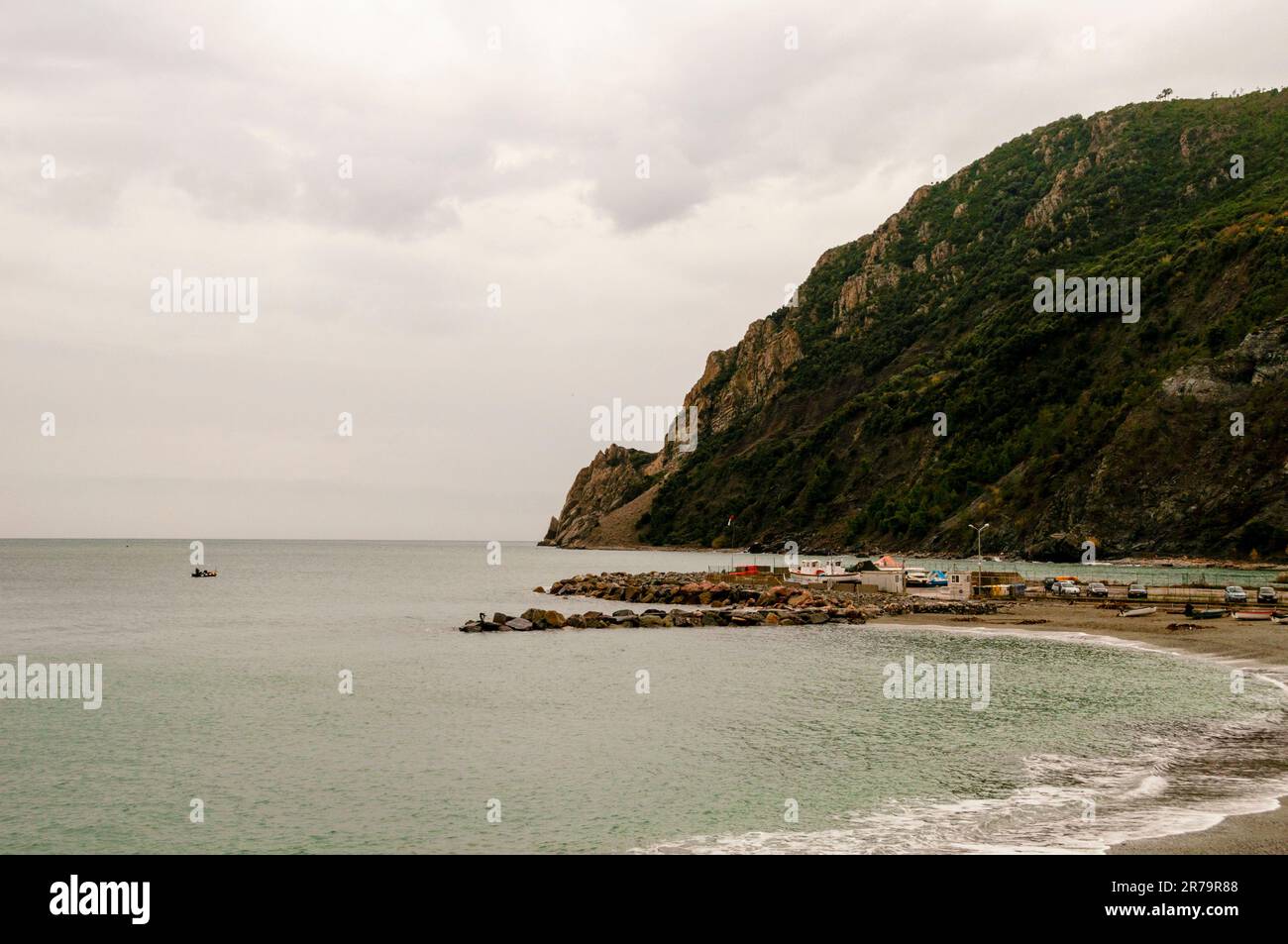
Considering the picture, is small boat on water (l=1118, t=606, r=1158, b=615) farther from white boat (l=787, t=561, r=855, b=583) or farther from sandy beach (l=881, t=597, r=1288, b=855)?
white boat (l=787, t=561, r=855, b=583)

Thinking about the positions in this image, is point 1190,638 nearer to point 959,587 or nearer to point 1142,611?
point 1142,611

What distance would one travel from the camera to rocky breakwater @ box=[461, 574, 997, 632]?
68562 mm

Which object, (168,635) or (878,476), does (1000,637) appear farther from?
(878,476)

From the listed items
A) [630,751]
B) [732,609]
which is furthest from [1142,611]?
[630,751]

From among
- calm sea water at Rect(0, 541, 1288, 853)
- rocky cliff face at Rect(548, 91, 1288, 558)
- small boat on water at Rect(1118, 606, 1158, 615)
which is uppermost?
rocky cliff face at Rect(548, 91, 1288, 558)

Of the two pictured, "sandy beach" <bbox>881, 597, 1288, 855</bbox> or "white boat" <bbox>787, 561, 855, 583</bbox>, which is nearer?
"sandy beach" <bbox>881, 597, 1288, 855</bbox>

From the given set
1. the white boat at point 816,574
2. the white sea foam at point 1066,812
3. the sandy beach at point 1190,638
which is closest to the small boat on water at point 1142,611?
the sandy beach at point 1190,638

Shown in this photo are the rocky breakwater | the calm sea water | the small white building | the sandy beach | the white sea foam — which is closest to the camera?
the sandy beach

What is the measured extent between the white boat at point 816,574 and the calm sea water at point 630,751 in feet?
133

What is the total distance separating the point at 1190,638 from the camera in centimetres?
→ 5219

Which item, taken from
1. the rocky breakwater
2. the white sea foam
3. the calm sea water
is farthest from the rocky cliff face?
the white sea foam

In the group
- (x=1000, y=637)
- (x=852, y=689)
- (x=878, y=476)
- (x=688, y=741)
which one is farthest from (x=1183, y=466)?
(x=688, y=741)

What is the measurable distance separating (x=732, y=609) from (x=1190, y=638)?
1306 inches

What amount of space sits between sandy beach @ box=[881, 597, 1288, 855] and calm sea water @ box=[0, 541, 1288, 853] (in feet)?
2.80
